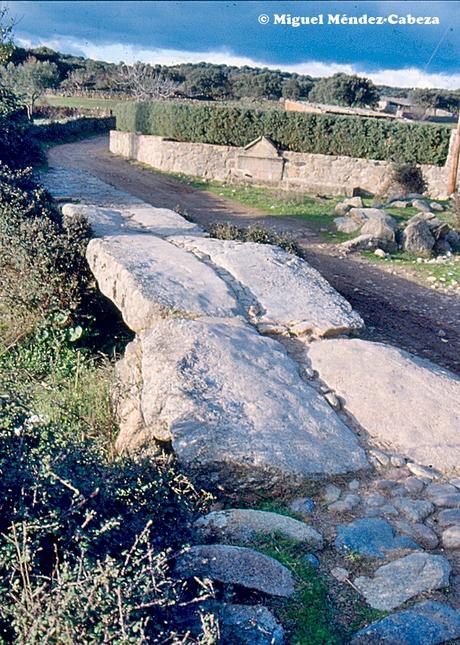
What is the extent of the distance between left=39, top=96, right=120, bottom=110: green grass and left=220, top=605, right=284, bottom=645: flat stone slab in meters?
39.8

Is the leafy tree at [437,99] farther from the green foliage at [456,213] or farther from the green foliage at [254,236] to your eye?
the green foliage at [254,236]

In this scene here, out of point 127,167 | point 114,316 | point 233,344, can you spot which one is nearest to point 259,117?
point 127,167

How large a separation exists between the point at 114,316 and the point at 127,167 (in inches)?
603

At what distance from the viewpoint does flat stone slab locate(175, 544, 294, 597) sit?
259cm

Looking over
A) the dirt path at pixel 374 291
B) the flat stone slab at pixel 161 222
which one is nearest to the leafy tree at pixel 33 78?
the dirt path at pixel 374 291

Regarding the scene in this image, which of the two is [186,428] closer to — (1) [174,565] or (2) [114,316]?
(1) [174,565]

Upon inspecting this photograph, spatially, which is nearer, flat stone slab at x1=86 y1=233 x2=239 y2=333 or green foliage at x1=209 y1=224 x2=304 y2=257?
flat stone slab at x1=86 y1=233 x2=239 y2=333

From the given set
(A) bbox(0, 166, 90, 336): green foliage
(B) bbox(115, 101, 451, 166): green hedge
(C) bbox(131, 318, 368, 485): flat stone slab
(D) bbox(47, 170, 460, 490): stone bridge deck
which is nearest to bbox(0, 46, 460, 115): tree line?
(B) bbox(115, 101, 451, 166): green hedge

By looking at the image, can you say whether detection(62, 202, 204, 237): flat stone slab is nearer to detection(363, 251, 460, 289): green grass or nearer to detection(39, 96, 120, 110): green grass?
detection(363, 251, 460, 289): green grass

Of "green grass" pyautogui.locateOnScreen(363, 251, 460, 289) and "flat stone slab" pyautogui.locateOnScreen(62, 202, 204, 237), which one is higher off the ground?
"flat stone slab" pyautogui.locateOnScreen(62, 202, 204, 237)

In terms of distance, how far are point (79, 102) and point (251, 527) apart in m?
43.7

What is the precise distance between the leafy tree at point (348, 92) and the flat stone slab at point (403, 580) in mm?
42318

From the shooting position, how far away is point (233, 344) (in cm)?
464

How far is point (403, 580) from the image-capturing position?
2.82 meters
